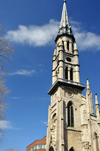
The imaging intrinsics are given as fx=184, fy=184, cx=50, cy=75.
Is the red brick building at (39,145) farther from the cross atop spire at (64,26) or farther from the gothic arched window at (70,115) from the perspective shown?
the cross atop spire at (64,26)

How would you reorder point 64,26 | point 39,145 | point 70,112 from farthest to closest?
point 39,145 < point 64,26 < point 70,112

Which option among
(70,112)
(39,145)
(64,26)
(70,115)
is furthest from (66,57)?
(39,145)

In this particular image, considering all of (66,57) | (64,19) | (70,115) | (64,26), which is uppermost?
(64,19)

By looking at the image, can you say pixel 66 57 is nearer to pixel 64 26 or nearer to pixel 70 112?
pixel 64 26

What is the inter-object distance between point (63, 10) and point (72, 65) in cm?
2443

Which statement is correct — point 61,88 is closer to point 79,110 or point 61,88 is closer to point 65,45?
point 79,110

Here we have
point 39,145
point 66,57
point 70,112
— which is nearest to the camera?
point 70,112

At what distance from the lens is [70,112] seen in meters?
42.0

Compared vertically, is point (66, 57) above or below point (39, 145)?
above

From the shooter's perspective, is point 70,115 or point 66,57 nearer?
point 70,115

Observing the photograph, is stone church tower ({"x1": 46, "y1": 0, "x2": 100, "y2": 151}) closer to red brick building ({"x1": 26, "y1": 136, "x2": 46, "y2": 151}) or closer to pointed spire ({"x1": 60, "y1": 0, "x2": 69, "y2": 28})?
pointed spire ({"x1": 60, "y1": 0, "x2": 69, "y2": 28})

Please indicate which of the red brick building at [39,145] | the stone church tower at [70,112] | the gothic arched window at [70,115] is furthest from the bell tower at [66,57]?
the red brick building at [39,145]

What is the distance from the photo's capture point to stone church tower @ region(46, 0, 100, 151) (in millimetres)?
37531

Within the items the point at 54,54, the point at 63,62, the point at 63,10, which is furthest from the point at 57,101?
the point at 63,10
